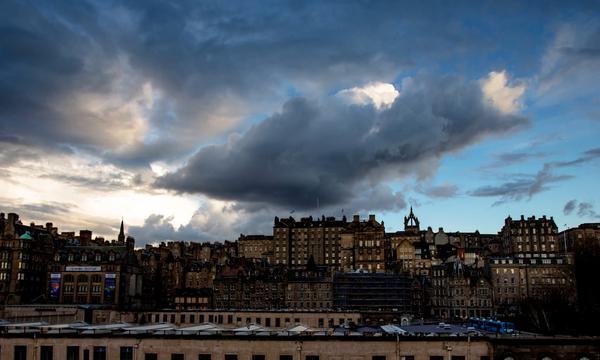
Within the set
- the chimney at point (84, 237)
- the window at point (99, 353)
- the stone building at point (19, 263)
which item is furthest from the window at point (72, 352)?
the chimney at point (84, 237)

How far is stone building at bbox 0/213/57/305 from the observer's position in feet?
481

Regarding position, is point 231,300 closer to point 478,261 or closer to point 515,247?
point 478,261

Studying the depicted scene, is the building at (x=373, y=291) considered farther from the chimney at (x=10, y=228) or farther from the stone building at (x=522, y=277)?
the chimney at (x=10, y=228)

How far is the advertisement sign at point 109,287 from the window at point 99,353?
89396 mm

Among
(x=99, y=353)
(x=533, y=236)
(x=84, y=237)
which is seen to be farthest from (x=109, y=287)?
(x=533, y=236)

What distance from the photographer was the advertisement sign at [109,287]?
147 m

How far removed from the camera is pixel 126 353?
61625 millimetres

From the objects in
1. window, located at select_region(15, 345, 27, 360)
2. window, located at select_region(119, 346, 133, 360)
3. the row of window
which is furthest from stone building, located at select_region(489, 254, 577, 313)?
window, located at select_region(15, 345, 27, 360)

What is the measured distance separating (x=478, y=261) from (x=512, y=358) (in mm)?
133925

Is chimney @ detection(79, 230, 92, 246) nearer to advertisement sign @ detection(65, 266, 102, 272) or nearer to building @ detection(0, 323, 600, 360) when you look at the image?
advertisement sign @ detection(65, 266, 102, 272)

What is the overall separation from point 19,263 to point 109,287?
23737 mm

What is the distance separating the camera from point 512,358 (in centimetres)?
5972

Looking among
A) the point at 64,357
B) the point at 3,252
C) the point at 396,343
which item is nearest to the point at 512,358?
the point at 396,343

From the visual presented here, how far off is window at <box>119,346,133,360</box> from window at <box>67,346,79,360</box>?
15.8 ft
